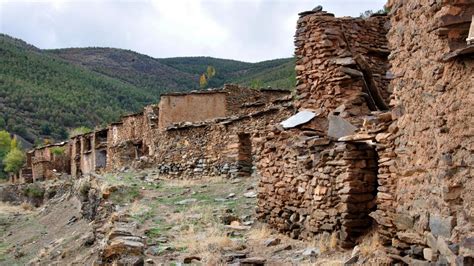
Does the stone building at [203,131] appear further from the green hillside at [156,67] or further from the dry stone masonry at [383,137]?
the green hillside at [156,67]

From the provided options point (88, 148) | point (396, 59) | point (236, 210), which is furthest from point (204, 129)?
point (88, 148)

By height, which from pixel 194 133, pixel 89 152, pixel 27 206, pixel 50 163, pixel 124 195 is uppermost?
pixel 194 133

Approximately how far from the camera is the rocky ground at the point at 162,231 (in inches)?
287

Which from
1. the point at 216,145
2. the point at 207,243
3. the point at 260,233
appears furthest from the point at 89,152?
the point at 207,243

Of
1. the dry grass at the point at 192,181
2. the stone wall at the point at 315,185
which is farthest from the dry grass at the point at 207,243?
the dry grass at the point at 192,181

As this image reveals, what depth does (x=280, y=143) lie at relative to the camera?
904 centimetres

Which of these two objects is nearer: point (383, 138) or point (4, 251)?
point (383, 138)

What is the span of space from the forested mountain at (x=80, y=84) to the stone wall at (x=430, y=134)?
4596cm

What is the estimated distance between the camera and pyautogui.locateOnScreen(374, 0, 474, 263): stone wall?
4.77 meters

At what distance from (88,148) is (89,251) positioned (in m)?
25.8

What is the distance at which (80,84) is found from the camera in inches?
2965

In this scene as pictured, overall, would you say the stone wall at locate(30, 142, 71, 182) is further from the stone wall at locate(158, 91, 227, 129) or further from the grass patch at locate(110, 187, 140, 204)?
the grass patch at locate(110, 187, 140, 204)

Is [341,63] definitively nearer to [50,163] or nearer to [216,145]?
[216,145]

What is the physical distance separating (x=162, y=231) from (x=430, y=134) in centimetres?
560
